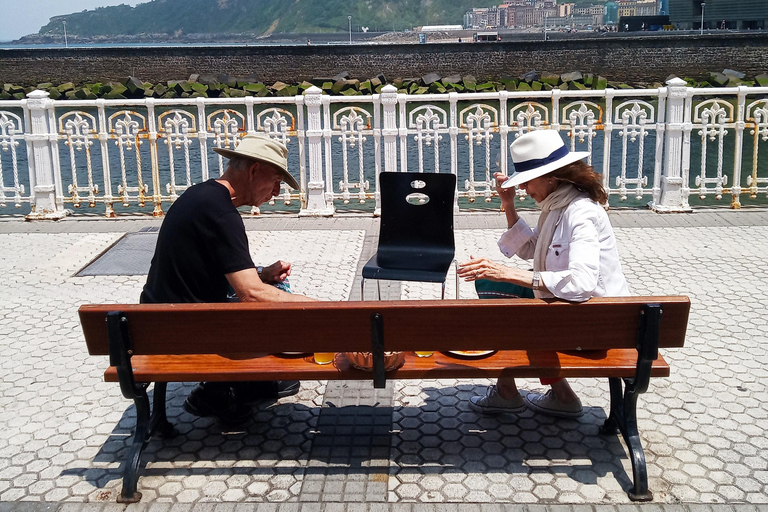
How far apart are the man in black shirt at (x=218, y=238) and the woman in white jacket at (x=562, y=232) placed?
0.92 meters

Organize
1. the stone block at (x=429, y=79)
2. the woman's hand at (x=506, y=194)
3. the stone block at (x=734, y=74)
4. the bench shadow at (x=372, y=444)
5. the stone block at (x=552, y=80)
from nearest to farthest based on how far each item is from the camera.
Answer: the bench shadow at (x=372, y=444) < the woman's hand at (x=506, y=194) < the stone block at (x=734, y=74) < the stone block at (x=552, y=80) < the stone block at (x=429, y=79)

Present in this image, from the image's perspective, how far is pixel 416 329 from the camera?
3.24m

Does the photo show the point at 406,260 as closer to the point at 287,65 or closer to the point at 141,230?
the point at 141,230

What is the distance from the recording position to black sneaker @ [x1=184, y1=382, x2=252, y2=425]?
3998mm

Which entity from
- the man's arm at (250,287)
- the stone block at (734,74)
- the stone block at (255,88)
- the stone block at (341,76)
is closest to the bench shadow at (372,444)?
the man's arm at (250,287)

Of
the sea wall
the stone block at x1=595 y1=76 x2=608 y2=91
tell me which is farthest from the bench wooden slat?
the sea wall

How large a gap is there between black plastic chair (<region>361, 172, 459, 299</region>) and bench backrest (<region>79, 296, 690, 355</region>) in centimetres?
200

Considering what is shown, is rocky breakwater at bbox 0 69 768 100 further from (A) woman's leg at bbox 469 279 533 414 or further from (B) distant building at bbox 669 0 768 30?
(A) woman's leg at bbox 469 279 533 414

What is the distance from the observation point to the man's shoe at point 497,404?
412 centimetres

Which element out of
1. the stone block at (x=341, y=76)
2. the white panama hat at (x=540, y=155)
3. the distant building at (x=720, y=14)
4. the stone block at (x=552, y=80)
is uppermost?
the distant building at (x=720, y=14)

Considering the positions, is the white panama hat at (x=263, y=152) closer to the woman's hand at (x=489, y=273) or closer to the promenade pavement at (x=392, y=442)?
the promenade pavement at (x=392, y=442)

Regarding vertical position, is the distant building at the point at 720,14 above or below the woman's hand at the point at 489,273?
above

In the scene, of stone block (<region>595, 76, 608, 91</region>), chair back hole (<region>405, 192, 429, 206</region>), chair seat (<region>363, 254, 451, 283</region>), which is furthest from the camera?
stone block (<region>595, 76, 608, 91</region>)

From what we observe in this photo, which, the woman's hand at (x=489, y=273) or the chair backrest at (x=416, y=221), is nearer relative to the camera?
the woman's hand at (x=489, y=273)
